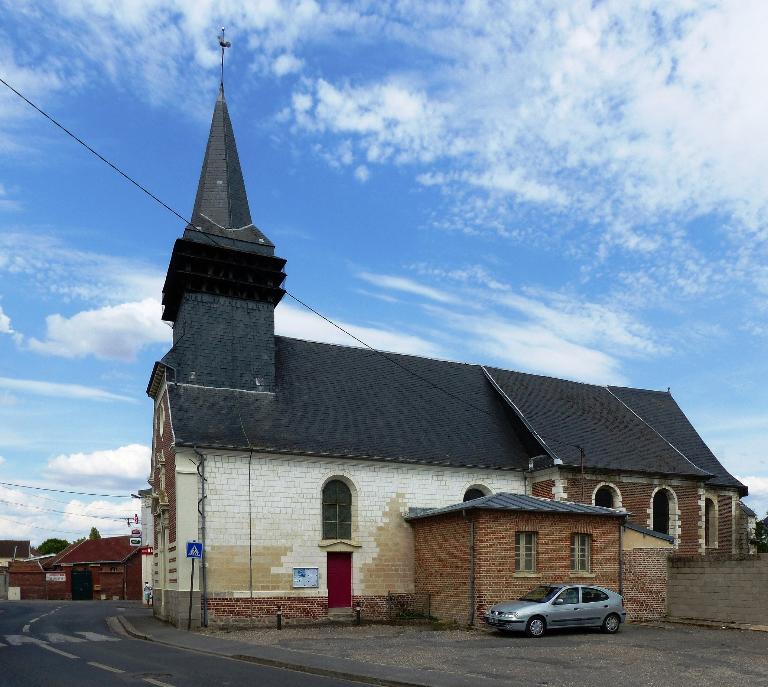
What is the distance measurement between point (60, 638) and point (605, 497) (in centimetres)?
1892

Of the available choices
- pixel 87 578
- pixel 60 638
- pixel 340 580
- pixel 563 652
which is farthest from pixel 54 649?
pixel 87 578

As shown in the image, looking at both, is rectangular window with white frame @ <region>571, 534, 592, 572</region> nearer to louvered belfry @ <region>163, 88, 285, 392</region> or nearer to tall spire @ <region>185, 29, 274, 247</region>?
louvered belfry @ <region>163, 88, 285, 392</region>

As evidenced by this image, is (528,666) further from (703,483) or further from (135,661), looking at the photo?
(703,483)

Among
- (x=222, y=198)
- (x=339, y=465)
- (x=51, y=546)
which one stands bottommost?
(x=51, y=546)

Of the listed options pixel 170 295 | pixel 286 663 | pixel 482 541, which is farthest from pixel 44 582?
pixel 286 663

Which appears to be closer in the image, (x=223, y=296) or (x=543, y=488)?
(x=223, y=296)

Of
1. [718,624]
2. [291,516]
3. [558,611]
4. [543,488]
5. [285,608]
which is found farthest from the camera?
[543,488]

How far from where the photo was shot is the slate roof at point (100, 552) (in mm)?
56125

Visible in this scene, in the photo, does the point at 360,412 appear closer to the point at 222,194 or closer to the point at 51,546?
the point at 222,194

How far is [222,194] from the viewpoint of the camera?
28.1m

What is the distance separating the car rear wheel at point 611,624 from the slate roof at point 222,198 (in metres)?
16.5

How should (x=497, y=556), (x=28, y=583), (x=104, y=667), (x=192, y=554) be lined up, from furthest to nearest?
(x=28, y=583), (x=497, y=556), (x=192, y=554), (x=104, y=667)

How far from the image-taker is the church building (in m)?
23.0

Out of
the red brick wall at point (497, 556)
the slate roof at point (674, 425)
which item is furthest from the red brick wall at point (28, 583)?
the slate roof at point (674, 425)
